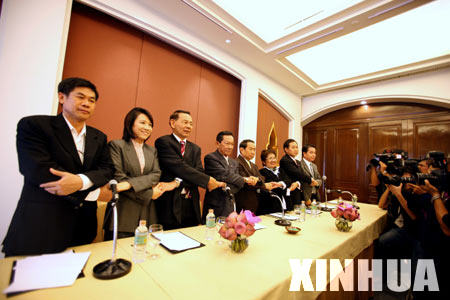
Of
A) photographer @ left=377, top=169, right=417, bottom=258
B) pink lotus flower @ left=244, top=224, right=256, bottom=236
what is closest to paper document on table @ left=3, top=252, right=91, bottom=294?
pink lotus flower @ left=244, top=224, right=256, bottom=236

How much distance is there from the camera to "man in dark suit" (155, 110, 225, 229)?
6.05 feet

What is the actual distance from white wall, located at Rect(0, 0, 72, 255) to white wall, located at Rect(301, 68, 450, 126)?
569 centimetres

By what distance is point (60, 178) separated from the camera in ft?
3.83

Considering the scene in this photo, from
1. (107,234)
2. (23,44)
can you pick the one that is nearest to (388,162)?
(107,234)

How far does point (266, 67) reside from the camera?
4605 millimetres

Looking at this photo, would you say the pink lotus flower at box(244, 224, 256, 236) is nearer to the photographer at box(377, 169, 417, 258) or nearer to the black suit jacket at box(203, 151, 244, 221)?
the black suit jacket at box(203, 151, 244, 221)

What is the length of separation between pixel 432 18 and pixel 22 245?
525cm

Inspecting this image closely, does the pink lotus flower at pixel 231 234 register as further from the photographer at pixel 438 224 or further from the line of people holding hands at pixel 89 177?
the photographer at pixel 438 224

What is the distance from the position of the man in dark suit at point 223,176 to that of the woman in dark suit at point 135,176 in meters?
0.68

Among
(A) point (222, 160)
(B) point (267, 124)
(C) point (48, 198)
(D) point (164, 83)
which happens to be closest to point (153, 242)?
(C) point (48, 198)

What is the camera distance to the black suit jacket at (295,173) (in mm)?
3265

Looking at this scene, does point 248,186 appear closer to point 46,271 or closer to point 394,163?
point 394,163

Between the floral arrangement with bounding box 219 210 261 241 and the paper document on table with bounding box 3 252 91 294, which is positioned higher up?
the floral arrangement with bounding box 219 210 261 241

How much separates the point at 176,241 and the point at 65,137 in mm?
950
